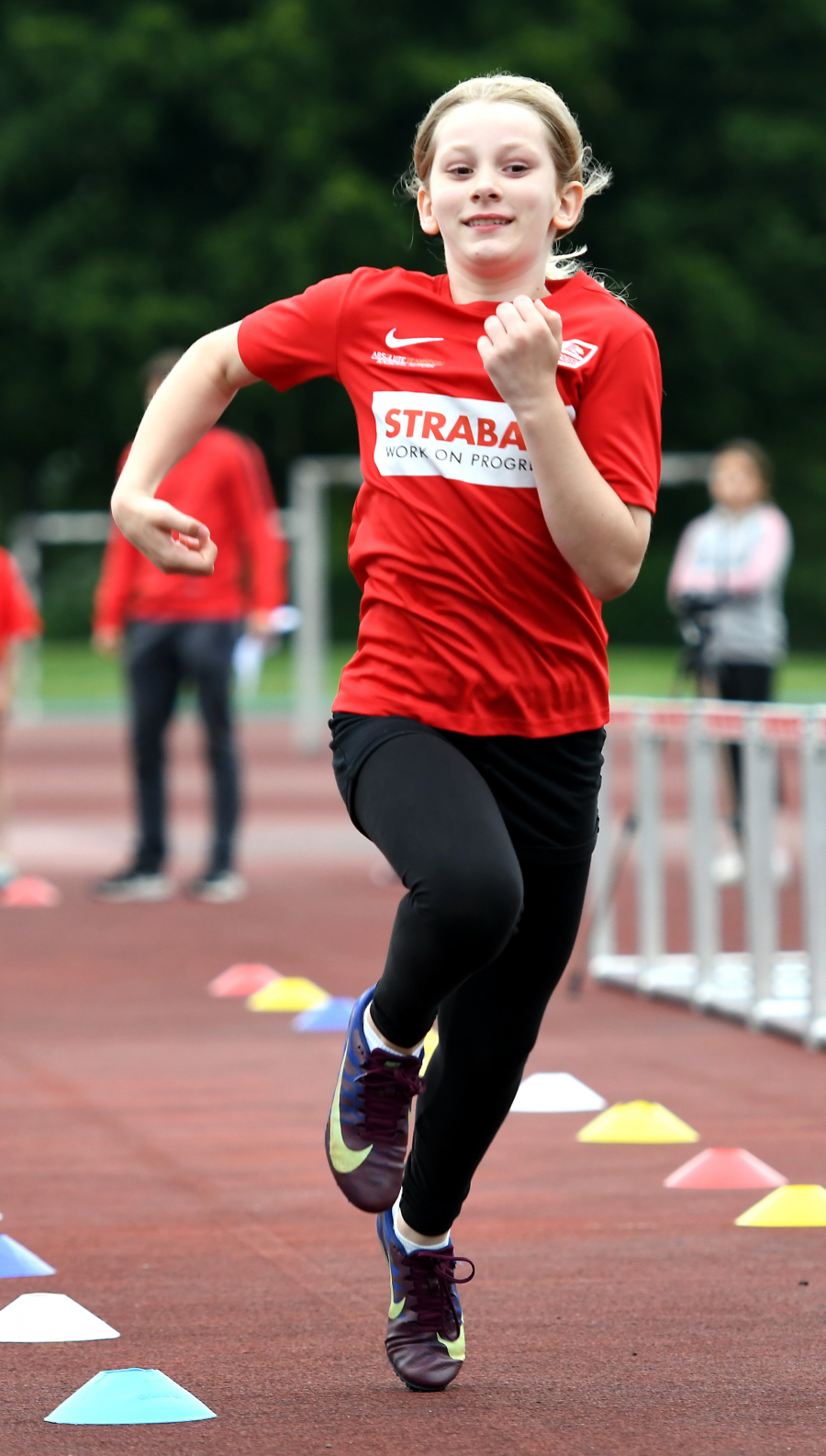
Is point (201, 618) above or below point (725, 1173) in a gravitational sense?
above

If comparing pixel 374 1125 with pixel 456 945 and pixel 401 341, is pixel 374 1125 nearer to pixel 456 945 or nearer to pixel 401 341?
pixel 456 945

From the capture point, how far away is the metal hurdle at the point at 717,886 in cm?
706

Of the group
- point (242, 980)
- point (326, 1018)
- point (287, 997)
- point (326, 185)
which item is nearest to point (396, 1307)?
point (326, 1018)

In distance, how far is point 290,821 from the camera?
615 inches

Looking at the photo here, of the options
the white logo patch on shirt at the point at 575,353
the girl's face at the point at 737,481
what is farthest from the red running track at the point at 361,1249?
the girl's face at the point at 737,481

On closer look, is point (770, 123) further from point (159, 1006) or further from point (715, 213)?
point (159, 1006)

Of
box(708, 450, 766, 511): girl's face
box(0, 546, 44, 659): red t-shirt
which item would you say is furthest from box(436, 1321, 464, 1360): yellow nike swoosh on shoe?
box(708, 450, 766, 511): girl's face

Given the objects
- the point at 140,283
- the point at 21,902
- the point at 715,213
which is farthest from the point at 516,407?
the point at 715,213

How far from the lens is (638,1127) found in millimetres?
5984

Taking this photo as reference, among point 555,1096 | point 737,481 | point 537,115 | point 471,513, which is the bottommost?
point 555,1096

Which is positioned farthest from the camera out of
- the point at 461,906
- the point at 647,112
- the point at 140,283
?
the point at 647,112

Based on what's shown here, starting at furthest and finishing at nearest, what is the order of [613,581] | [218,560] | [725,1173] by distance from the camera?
[218,560] < [725,1173] < [613,581]

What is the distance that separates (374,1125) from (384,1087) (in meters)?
0.06

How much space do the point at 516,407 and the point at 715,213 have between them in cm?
3960
